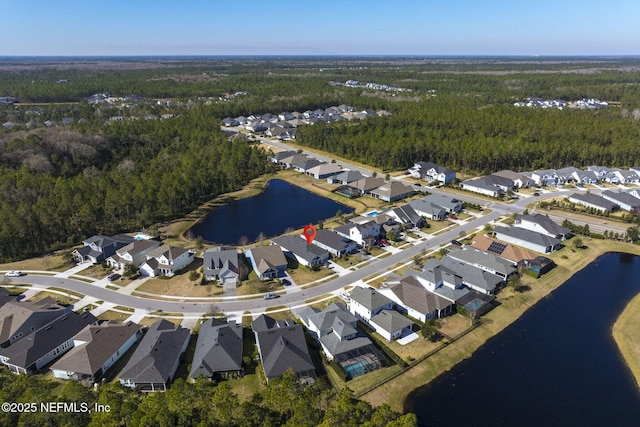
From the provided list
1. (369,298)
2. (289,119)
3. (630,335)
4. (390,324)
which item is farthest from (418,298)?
(289,119)

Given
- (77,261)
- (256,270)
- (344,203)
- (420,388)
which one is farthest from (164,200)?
(420,388)

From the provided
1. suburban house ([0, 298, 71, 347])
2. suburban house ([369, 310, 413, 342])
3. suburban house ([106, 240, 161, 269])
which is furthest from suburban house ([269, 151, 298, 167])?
suburban house ([369, 310, 413, 342])

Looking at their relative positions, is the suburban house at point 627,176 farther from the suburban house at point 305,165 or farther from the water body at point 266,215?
the suburban house at point 305,165

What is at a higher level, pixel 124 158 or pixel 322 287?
pixel 124 158

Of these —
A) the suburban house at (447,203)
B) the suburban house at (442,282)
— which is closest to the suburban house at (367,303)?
the suburban house at (442,282)

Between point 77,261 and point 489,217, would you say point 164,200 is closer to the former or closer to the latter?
point 77,261
